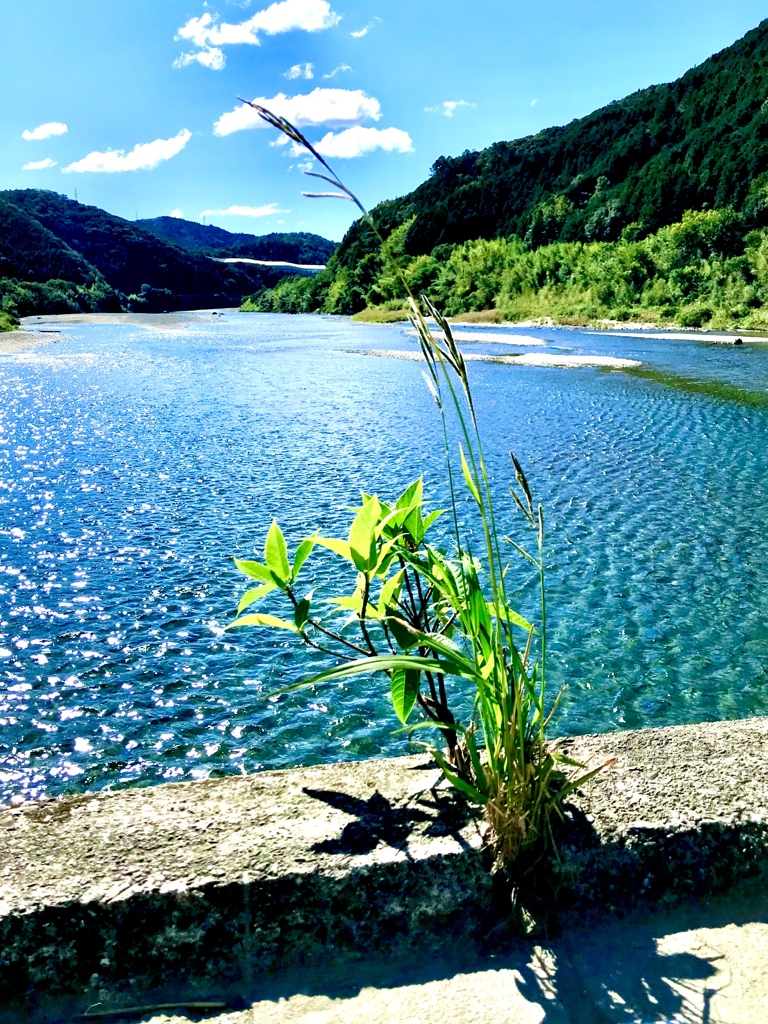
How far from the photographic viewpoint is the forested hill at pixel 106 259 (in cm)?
13450

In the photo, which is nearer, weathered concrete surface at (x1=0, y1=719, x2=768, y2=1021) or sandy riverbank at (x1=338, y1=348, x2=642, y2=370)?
weathered concrete surface at (x1=0, y1=719, x2=768, y2=1021)

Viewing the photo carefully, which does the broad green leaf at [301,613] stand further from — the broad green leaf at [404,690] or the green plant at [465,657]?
the broad green leaf at [404,690]

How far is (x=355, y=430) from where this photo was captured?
15930mm

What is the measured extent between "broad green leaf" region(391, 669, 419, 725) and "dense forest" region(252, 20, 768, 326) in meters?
19.4

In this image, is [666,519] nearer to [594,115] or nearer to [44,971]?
[44,971]

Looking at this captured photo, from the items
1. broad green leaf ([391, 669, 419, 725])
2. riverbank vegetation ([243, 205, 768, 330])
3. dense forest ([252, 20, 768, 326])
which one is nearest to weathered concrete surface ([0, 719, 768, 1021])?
broad green leaf ([391, 669, 419, 725])

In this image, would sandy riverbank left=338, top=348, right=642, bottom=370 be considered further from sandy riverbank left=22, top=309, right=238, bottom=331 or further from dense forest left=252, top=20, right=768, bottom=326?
sandy riverbank left=22, top=309, right=238, bottom=331

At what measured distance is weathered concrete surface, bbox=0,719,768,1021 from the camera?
5.83 feet

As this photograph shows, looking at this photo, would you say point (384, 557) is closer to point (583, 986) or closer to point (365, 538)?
point (365, 538)

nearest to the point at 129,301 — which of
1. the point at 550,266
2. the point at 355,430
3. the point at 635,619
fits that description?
the point at 550,266

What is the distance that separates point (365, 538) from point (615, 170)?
109862mm

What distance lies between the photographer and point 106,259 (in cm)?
18462

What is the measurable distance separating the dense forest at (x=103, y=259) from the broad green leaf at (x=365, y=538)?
13584 cm

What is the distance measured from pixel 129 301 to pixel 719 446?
15846cm
